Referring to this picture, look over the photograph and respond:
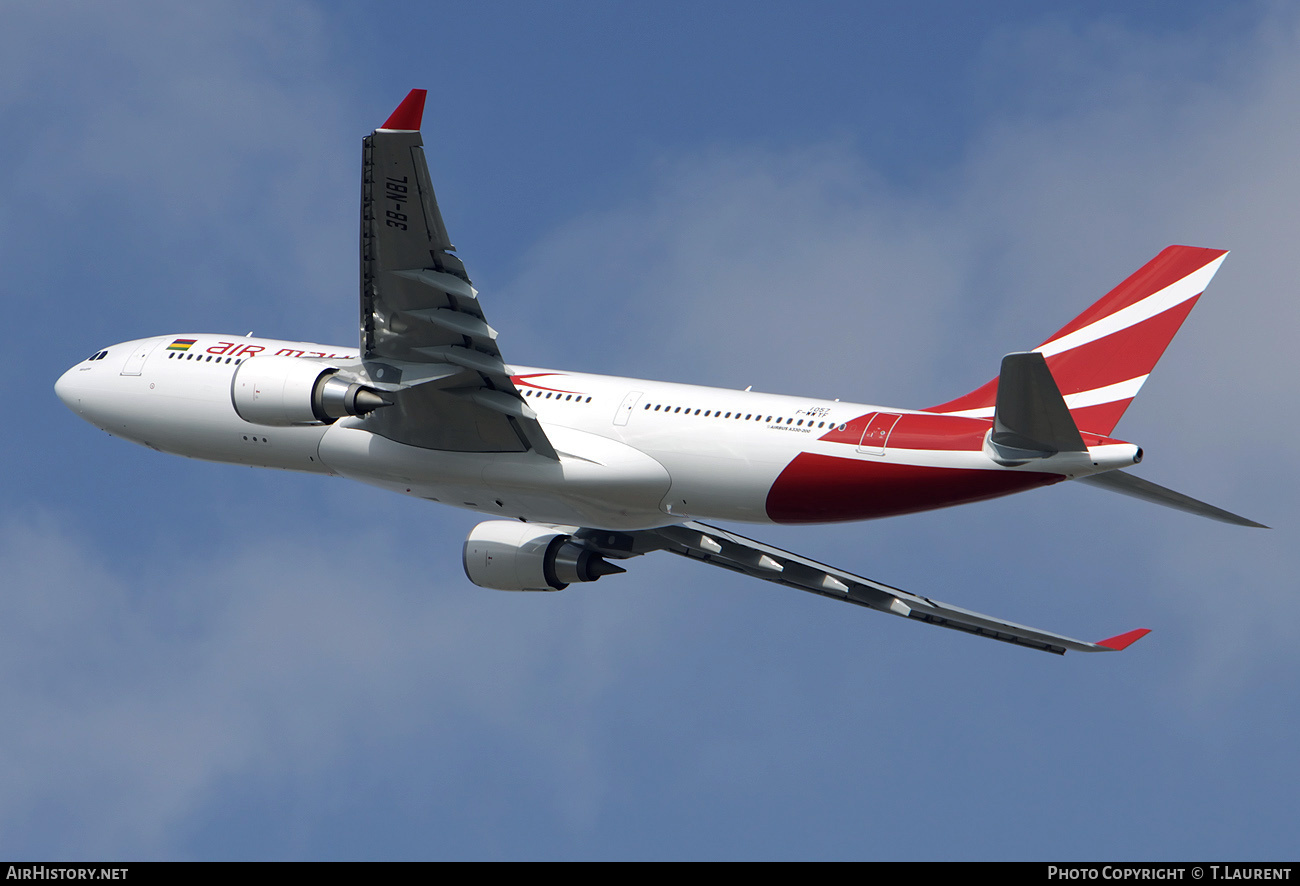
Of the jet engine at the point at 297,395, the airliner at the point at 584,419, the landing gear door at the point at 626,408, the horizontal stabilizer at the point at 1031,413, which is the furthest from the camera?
the landing gear door at the point at 626,408

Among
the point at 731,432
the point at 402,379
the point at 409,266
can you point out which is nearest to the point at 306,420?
the point at 402,379

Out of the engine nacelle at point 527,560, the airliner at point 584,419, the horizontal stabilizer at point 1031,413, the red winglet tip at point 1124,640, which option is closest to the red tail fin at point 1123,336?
the airliner at point 584,419

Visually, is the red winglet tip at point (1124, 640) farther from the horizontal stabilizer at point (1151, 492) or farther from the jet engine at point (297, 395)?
the jet engine at point (297, 395)

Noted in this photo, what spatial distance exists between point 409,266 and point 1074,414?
11129 millimetres

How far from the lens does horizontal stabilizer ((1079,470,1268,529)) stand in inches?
975

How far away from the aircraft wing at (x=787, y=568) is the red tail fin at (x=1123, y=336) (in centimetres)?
728

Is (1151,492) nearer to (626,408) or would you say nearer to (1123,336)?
(1123,336)

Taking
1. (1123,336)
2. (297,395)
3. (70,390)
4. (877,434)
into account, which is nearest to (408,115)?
(297,395)

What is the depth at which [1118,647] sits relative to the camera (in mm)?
30172

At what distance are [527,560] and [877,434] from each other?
9.38 metres

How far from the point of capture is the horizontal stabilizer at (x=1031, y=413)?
2280cm

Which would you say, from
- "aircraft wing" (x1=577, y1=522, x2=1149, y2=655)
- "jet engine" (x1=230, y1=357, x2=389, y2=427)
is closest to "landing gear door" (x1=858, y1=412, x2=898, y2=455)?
"aircraft wing" (x1=577, y1=522, x2=1149, y2=655)
